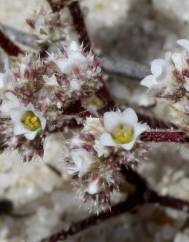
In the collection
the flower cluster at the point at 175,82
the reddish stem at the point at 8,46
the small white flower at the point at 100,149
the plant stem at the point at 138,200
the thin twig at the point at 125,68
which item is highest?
the reddish stem at the point at 8,46

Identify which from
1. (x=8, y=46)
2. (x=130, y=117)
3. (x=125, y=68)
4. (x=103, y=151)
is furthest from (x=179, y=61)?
(x=8, y=46)

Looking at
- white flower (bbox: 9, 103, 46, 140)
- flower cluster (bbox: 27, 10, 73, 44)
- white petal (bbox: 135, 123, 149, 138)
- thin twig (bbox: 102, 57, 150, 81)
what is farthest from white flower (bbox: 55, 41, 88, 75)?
thin twig (bbox: 102, 57, 150, 81)

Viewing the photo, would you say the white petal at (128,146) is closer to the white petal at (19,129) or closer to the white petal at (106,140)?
the white petal at (106,140)

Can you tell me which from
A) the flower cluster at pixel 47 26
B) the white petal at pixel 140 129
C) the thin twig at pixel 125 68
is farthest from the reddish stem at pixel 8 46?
the white petal at pixel 140 129

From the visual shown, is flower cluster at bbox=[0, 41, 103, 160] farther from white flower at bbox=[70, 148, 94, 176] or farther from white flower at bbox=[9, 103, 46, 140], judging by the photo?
white flower at bbox=[70, 148, 94, 176]

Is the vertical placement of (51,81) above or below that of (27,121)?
above

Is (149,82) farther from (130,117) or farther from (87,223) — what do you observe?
(87,223)

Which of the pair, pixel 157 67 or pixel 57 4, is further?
pixel 57 4
